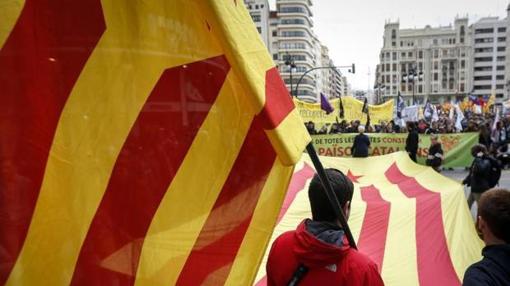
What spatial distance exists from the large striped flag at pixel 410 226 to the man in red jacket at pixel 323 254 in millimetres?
2183

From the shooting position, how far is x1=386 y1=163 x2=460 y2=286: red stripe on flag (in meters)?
3.94

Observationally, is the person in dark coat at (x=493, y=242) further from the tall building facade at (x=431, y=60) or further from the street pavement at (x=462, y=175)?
the tall building facade at (x=431, y=60)

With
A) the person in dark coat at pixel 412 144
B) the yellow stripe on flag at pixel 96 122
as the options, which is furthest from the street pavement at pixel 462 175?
the yellow stripe on flag at pixel 96 122

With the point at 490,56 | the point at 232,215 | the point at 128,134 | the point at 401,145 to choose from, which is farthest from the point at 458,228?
the point at 490,56

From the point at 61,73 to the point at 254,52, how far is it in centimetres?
52

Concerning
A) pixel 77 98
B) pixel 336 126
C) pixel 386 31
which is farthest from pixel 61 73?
pixel 386 31

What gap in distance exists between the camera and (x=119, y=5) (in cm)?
112

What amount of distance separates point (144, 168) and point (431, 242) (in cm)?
413

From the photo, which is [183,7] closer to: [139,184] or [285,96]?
[285,96]

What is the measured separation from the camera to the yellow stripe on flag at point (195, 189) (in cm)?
126

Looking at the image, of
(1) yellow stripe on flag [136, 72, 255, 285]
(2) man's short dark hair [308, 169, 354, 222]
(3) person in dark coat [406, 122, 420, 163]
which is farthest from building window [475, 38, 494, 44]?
(1) yellow stripe on flag [136, 72, 255, 285]

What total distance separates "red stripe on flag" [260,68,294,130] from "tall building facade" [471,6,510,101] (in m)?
147

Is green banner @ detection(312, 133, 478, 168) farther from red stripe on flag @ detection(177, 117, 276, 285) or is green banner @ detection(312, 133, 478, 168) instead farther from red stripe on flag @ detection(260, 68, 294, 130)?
red stripe on flag @ detection(260, 68, 294, 130)

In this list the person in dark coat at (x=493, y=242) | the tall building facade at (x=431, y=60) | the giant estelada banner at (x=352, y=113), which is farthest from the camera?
the tall building facade at (x=431, y=60)
